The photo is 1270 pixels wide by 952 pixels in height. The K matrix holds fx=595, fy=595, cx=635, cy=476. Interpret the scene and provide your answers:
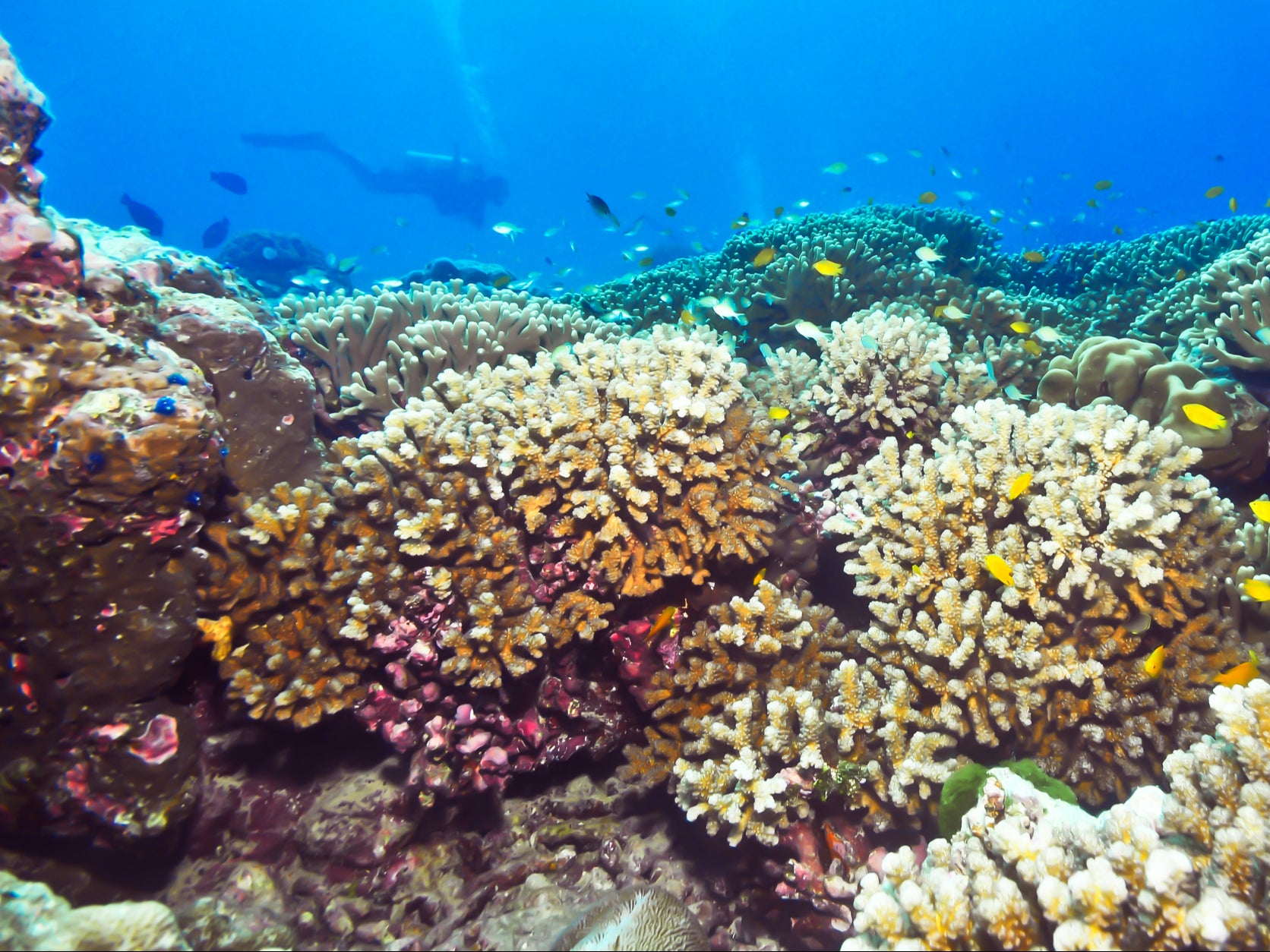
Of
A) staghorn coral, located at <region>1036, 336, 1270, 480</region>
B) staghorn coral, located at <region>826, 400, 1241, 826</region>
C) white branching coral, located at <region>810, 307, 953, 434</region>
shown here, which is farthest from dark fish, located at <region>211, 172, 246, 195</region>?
staghorn coral, located at <region>826, 400, 1241, 826</region>

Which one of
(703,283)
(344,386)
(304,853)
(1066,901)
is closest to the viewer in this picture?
(1066,901)

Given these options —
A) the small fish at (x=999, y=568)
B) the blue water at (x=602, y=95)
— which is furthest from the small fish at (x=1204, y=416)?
the blue water at (x=602, y=95)

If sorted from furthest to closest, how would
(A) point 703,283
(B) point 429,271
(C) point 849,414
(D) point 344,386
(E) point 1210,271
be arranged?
1. (B) point 429,271
2. (A) point 703,283
3. (E) point 1210,271
4. (D) point 344,386
5. (C) point 849,414

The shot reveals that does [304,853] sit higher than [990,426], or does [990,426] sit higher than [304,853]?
[990,426]

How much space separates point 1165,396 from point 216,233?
24.3m

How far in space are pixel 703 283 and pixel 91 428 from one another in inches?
302

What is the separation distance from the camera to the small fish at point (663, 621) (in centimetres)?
344

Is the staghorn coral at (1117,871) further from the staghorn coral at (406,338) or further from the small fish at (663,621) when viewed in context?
the staghorn coral at (406,338)

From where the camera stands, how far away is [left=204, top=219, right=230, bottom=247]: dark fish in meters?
19.3

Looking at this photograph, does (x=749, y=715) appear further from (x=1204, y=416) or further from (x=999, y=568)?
(x=1204, y=416)

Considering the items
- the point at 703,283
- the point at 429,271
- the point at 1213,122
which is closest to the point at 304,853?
the point at 703,283

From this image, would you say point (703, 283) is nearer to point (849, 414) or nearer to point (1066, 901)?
point (849, 414)

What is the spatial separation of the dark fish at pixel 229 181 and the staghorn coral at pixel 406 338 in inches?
769

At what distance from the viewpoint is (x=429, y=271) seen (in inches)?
682
